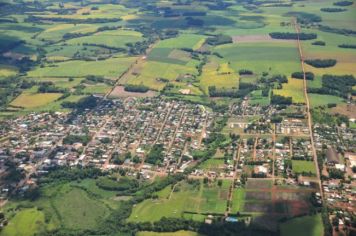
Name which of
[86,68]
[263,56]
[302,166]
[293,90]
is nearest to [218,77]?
[293,90]

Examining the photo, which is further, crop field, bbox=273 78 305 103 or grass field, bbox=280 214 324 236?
crop field, bbox=273 78 305 103

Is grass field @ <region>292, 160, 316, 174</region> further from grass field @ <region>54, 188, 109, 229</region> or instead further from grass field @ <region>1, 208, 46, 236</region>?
grass field @ <region>1, 208, 46, 236</region>

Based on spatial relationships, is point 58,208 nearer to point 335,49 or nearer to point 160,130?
point 160,130

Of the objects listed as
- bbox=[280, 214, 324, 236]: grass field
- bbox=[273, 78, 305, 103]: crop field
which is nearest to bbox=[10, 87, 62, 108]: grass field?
bbox=[273, 78, 305, 103]: crop field

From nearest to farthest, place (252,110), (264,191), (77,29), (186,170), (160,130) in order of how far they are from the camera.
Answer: (264,191), (186,170), (160,130), (252,110), (77,29)

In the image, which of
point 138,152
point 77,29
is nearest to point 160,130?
point 138,152

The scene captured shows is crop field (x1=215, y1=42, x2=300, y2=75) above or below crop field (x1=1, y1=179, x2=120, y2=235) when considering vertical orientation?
above

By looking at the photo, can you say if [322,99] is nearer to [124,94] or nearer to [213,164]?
[213,164]

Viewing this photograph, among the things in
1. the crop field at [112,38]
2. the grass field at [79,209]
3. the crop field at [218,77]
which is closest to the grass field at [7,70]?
the crop field at [112,38]
